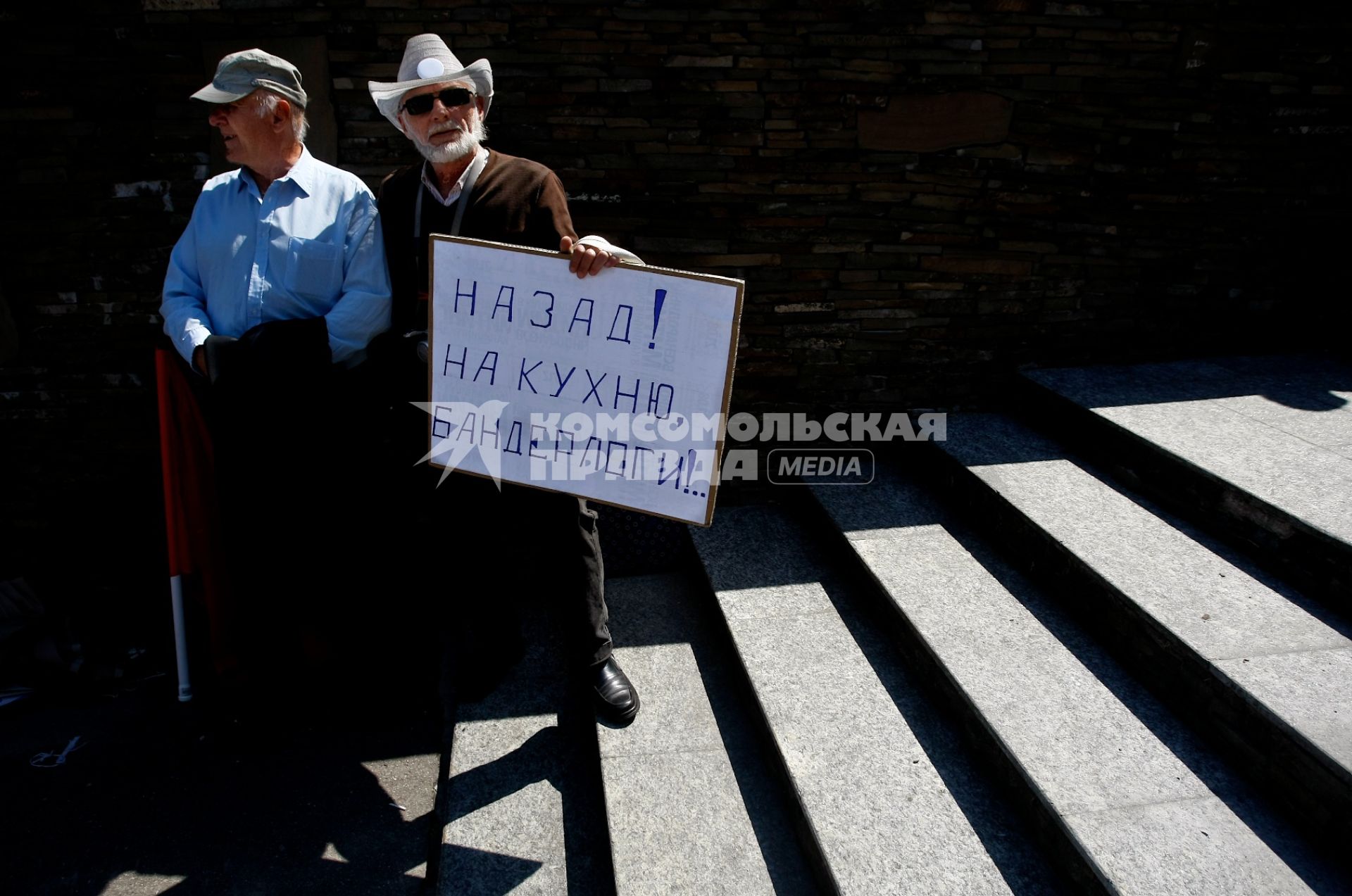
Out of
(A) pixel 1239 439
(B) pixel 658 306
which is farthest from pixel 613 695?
(A) pixel 1239 439

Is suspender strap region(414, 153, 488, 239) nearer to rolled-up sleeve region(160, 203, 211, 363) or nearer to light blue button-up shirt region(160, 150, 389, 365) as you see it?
light blue button-up shirt region(160, 150, 389, 365)

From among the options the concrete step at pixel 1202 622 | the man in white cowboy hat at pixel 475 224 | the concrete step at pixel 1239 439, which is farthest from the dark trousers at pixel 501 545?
the concrete step at pixel 1239 439

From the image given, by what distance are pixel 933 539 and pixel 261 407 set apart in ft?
8.87

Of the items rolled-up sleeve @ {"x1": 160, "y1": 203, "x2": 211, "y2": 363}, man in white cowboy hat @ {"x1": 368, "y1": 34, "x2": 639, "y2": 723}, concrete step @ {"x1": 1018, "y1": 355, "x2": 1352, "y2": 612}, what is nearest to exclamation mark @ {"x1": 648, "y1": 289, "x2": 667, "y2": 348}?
man in white cowboy hat @ {"x1": 368, "y1": 34, "x2": 639, "y2": 723}

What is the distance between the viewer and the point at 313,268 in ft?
9.23

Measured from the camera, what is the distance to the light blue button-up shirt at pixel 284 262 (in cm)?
279

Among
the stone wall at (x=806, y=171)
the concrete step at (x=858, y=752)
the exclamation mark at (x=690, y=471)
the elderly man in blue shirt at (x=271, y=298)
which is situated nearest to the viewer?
the concrete step at (x=858, y=752)

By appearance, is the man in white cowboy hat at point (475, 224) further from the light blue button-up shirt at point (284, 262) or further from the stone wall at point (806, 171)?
the stone wall at point (806, 171)

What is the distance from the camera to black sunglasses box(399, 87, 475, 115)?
2.68m

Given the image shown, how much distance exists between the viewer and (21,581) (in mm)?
3941

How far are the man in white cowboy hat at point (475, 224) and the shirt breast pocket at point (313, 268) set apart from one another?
0.19 m

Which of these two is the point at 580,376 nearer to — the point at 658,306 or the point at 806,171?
the point at 658,306

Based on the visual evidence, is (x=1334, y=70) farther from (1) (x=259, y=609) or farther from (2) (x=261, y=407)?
(1) (x=259, y=609)

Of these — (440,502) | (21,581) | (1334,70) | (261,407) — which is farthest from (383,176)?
(1334,70)
